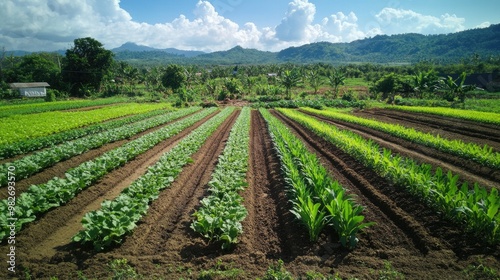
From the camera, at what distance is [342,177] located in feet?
28.8

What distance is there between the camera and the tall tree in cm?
5391

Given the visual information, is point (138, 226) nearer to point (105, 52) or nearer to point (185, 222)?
point (185, 222)

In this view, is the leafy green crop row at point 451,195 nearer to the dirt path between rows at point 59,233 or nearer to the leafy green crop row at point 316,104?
the dirt path between rows at point 59,233

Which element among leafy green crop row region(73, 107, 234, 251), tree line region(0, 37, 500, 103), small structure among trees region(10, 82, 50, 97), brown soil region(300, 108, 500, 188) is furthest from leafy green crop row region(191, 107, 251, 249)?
small structure among trees region(10, 82, 50, 97)

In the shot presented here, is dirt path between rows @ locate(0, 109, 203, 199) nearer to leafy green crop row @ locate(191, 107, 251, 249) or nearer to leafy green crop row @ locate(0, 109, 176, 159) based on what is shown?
leafy green crop row @ locate(0, 109, 176, 159)

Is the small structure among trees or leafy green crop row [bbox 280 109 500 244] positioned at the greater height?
the small structure among trees

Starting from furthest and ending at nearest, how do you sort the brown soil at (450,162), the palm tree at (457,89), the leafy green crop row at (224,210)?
the palm tree at (457,89)
the brown soil at (450,162)
the leafy green crop row at (224,210)

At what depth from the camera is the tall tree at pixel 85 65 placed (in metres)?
53.9

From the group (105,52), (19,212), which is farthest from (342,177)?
(105,52)

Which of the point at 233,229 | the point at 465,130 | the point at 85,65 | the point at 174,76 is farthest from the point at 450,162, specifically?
the point at 85,65

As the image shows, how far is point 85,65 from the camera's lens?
54281 millimetres

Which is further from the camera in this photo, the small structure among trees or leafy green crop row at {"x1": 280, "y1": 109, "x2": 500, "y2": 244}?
the small structure among trees

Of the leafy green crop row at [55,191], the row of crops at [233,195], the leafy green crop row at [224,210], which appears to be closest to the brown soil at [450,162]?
the row of crops at [233,195]

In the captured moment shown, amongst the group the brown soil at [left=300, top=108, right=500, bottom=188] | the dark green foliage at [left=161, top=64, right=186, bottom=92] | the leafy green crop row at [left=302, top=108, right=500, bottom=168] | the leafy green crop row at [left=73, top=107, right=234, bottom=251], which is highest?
the dark green foliage at [left=161, top=64, right=186, bottom=92]
